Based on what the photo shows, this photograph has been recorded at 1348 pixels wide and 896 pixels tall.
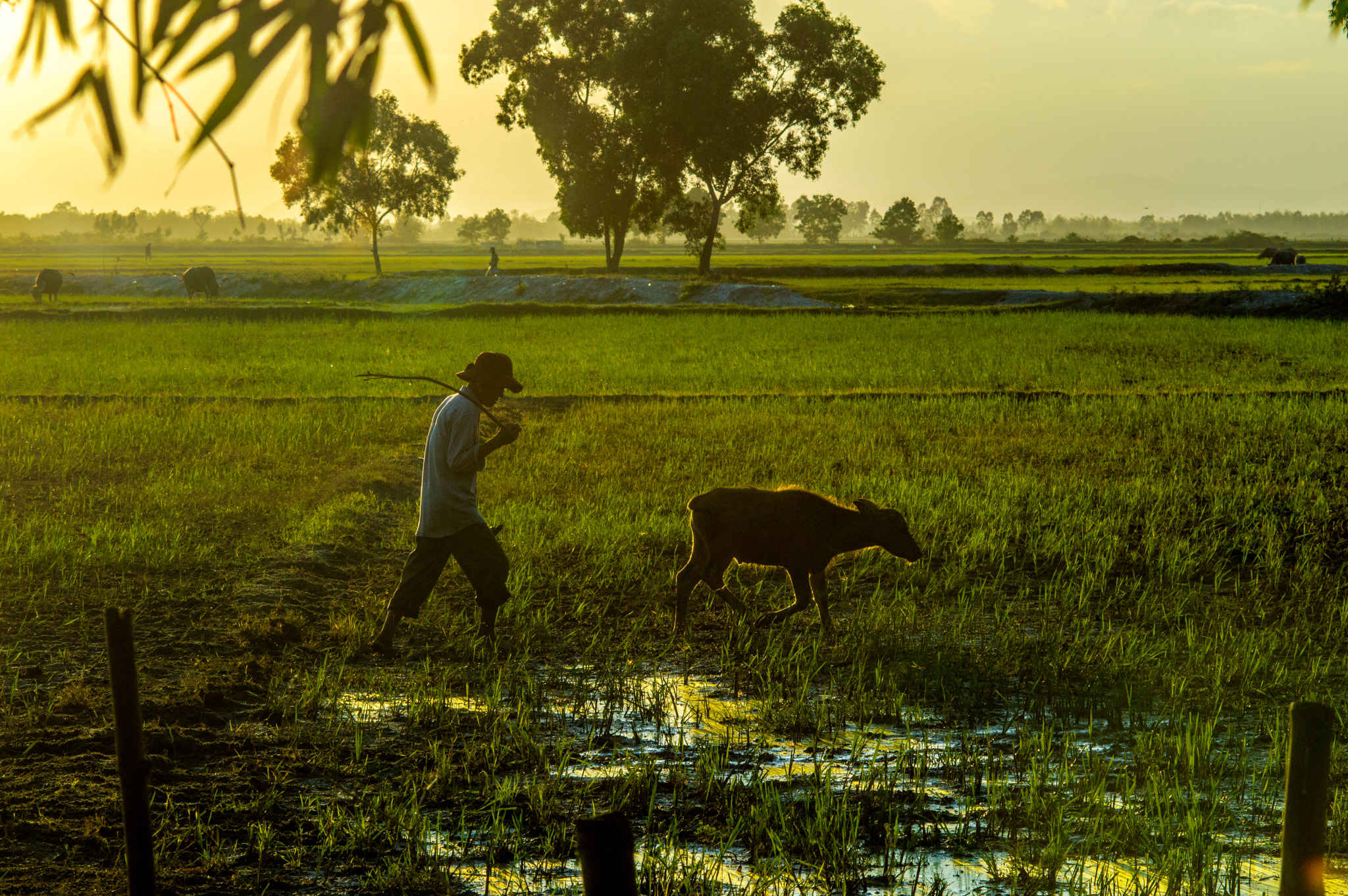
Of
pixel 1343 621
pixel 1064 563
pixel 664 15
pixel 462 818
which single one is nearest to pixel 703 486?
pixel 1064 563

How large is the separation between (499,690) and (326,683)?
772mm

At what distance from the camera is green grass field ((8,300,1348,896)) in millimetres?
3350

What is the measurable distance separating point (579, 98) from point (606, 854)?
36194mm

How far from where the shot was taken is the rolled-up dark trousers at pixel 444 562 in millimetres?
5164

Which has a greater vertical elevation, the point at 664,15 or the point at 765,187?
the point at 664,15

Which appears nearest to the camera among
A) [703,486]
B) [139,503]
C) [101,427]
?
[139,503]

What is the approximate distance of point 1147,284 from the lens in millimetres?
30047

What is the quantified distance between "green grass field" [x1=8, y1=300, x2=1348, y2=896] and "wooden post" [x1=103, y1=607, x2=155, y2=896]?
102cm

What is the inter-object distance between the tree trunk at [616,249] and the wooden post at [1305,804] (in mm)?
35100

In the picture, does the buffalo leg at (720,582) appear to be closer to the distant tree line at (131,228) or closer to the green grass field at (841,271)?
the green grass field at (841,271)

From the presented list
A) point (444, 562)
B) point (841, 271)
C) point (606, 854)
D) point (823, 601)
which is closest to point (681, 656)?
point (823, 601)

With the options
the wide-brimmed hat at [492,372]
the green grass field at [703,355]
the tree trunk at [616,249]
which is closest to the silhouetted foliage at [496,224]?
the tree trunk at [616,249]

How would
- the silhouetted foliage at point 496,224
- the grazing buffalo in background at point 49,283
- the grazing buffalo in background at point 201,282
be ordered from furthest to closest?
the silhouetted foliage at point 496,224, the grazing buffalo in background at point 201,282, the grazing buffalo in background at point 49,283

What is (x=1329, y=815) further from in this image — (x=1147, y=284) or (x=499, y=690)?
(x=1147, y=284)
